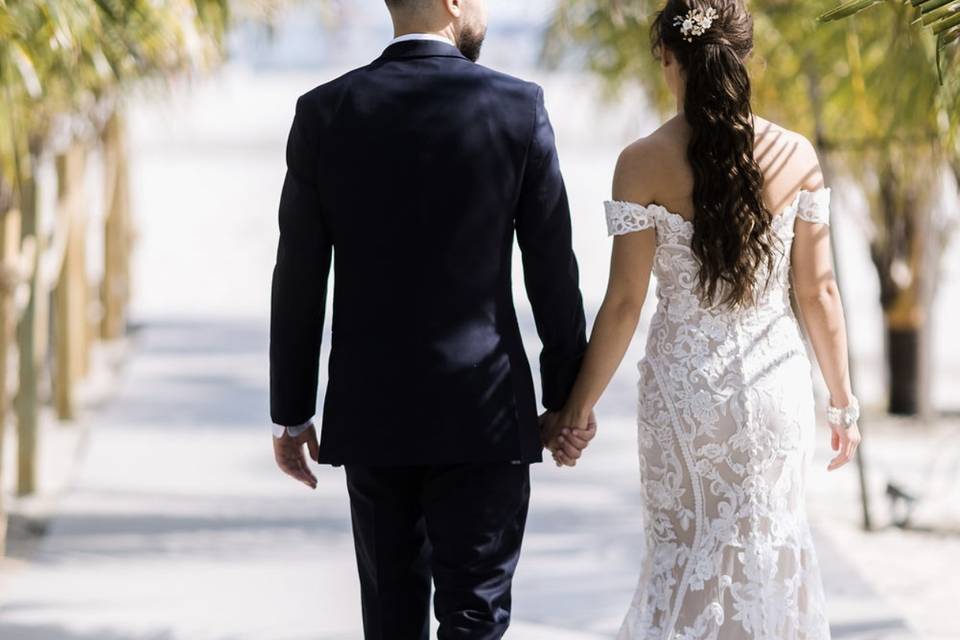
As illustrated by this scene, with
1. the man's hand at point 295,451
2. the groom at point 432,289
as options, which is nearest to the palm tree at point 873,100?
the groom at point 432,289

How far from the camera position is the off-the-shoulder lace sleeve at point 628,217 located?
3027 millimetres

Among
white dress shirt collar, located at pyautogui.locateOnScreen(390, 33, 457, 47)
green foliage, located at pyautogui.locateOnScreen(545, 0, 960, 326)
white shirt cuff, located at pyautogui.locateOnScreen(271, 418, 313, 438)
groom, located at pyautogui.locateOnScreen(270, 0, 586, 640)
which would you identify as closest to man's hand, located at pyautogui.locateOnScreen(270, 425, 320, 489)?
white shirt cuff, located at pyautogui.locateOnScreen(271, 418, 313, 438)

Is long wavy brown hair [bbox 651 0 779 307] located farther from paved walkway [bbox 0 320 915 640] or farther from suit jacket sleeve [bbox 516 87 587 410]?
paved walkway [bbox 0 320 915 640]

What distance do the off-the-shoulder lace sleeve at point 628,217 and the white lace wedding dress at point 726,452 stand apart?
6 centimetres

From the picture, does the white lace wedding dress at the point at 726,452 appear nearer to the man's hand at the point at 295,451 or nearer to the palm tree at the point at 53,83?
the man's hand at the point at 295,451

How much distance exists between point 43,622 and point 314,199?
6.98 ft

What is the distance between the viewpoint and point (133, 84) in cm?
744

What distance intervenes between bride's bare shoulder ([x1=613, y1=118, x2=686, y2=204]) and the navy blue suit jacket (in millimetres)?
188

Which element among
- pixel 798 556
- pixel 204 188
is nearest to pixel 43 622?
pixel 798 556

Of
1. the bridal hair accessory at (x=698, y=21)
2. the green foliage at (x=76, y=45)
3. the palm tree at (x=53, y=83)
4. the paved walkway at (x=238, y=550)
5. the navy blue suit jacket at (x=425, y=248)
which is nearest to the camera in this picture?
the navy blue suit jacket at (x=425, y=248)

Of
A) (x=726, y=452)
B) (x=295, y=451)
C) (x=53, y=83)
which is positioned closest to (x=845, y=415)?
(x=726, y=452)

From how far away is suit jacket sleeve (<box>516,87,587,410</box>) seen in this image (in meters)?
2.87

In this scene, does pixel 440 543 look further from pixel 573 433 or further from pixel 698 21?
pixel 698 21

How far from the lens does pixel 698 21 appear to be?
2.99m
